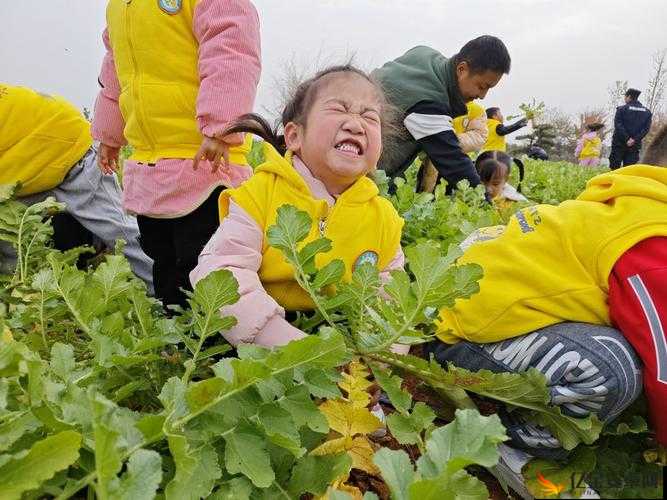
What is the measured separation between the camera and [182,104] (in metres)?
2.46

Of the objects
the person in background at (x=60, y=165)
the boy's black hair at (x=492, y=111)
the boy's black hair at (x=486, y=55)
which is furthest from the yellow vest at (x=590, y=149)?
the person in background at (x=60, y=165)

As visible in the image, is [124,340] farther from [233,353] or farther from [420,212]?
[420,212]

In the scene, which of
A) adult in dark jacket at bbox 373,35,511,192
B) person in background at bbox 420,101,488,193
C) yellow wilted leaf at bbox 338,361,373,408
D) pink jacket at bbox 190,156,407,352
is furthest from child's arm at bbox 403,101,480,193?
yellow wilted leaf at bbox 338,361,373,408

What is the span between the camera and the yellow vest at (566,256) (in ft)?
5.03

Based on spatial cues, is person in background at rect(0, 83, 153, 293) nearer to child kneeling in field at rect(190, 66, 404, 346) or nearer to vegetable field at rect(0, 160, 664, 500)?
vegetable field at rect(0, 160, 664, 500)

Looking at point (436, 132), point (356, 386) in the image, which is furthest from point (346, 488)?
point (436, 132)

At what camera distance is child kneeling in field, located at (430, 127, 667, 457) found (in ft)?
4.87

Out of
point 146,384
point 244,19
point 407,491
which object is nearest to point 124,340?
point 146,384

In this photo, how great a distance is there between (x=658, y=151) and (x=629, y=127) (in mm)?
14871

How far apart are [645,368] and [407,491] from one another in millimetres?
940

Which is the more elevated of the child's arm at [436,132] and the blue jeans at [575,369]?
the child's arm at [436,132]

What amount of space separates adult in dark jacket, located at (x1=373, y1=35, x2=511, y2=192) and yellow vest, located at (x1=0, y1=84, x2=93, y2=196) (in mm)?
1944

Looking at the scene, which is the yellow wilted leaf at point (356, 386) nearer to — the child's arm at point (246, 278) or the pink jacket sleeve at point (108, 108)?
the child's arm at point (246, 278)

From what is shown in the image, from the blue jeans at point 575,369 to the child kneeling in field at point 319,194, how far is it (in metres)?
0.54
